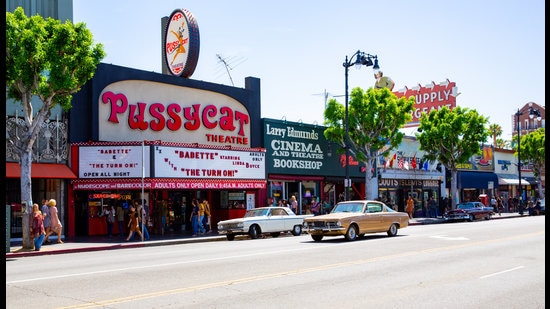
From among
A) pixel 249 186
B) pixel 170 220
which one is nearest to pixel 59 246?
pixel 170 220

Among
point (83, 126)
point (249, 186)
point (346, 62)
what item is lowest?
point (249, 186)

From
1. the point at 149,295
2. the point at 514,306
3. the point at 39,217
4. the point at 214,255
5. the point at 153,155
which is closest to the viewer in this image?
the point at 514,306

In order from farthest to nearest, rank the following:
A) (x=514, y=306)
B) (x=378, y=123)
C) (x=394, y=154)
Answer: (x=394, y=154)
(x=378, y=123)
(x=514, y=306)

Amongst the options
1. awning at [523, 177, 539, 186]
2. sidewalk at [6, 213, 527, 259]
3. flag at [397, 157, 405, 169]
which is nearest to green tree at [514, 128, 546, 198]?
awning at [523, 177, 539, 186]

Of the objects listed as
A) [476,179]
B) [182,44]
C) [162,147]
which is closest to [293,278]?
[162,147]

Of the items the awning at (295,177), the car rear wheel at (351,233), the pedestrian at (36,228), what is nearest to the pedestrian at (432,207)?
the awning at (295,177)

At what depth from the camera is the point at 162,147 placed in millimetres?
26109

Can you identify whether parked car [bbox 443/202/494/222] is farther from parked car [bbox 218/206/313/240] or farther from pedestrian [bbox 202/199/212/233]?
pedestrian [bbox 202/199/212/233]

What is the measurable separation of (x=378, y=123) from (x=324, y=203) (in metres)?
6.11

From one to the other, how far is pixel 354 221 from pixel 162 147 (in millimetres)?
9675

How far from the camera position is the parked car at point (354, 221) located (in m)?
20.8

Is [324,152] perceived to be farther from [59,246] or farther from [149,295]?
[149,295]

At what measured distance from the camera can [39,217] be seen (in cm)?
1953

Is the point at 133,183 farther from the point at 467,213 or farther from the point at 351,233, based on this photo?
the point at 467,213
